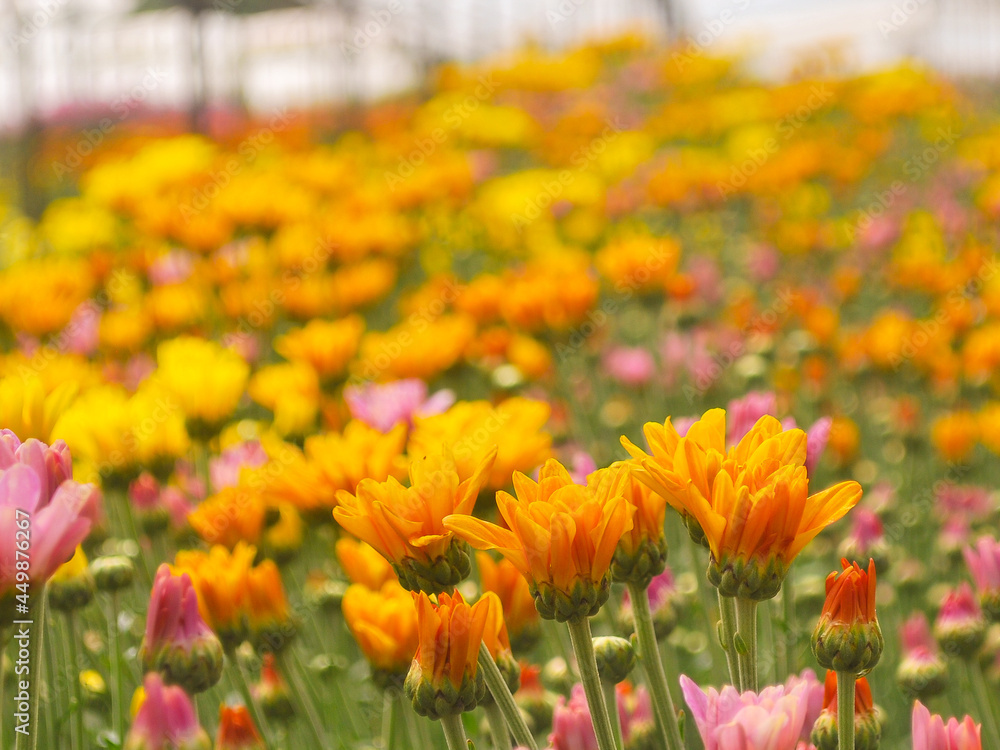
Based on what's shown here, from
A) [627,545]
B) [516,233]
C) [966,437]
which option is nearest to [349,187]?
[516,233]

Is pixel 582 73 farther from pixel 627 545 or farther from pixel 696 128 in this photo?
pixel 627 545

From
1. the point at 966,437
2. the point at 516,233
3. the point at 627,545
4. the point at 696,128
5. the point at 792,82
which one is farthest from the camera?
the point at 792,82

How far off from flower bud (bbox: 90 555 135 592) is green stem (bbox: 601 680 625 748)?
0.84 m

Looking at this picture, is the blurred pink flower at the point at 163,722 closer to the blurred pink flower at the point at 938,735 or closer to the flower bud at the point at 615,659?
the flower bud at the point at 615,659

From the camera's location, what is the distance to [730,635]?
905 millimetres

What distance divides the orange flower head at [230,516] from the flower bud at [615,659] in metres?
0.60

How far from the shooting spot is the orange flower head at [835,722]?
3.12ft

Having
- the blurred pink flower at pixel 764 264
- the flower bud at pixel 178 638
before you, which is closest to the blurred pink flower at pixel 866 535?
the flower bud at pixel 178 638

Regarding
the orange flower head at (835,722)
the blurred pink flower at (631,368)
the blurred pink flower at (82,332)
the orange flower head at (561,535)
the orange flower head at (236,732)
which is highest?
the orange flower head at (561,535)

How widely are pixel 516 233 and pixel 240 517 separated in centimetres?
307

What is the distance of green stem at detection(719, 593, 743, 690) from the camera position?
885 millimetres

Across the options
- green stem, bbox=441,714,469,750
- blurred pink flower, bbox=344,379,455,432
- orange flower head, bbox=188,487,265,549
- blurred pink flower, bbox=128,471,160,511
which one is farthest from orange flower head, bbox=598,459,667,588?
blurred pink flower, bbox=128,471,160,511

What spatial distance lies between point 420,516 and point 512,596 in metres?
0.37

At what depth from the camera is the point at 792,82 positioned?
680 cm
